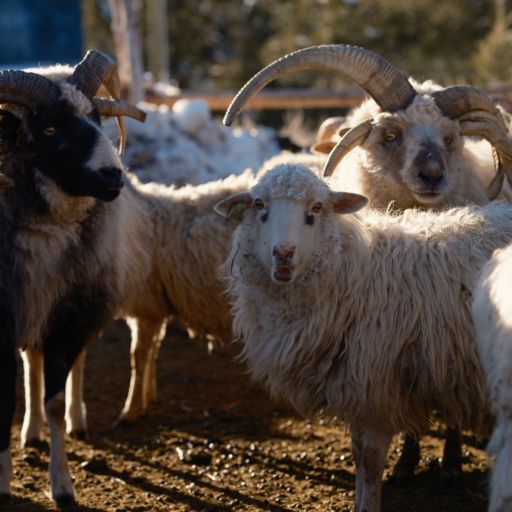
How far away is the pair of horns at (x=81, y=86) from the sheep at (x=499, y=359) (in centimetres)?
267

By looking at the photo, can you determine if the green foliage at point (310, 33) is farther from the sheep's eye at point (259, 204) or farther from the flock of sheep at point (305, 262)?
the sheep's eye at point (259, 204)

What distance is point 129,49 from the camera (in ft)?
43.4

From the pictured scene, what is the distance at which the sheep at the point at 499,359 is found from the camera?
3139 mm

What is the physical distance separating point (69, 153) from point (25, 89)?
16.2 inches

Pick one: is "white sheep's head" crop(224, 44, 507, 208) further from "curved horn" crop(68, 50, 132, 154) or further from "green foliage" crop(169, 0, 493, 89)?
"green foliage" crop(169, 0, 493, 89)

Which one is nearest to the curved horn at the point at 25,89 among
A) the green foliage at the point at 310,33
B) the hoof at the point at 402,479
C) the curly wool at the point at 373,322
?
the curly wool at the point at 373,322

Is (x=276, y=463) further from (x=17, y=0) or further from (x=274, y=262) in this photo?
(x=17, y=0)

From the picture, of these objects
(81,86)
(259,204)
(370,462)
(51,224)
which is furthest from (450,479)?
(81,86)

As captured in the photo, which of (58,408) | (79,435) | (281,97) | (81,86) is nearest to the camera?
(58,408)

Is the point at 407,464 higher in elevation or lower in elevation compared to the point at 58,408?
lower

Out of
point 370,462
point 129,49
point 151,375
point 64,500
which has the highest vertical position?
point 129,49

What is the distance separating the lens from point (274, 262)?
4281 millimetres

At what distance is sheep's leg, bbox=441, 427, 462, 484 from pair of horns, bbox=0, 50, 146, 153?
8.52 feet

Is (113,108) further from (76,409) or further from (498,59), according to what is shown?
(498,59)
